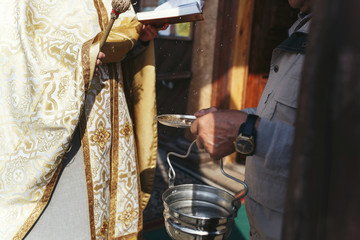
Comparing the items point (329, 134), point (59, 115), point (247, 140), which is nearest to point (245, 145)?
point (247, 140)

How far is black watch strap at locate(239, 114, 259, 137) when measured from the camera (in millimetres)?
876

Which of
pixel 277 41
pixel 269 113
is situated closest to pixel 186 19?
pixel 269 113

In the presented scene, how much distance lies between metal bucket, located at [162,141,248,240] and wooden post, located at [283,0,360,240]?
455mm

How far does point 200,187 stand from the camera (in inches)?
41.8

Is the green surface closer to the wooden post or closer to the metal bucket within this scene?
the metal bucket

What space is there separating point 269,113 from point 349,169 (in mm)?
695

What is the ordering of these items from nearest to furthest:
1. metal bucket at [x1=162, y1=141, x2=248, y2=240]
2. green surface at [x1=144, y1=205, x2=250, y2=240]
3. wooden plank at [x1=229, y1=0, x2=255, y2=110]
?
metal bucket at [x1=162, y1=141, x2=248, y2=240], green surface at [x1=144, y1=205, x2=250, y2=240], wooden plank at [x1=229, y1=0, x2=255, y2=110]

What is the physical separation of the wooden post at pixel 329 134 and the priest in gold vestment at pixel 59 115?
1310 millimetres

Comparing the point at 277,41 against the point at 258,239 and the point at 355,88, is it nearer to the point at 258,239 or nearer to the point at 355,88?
the point at 258,239

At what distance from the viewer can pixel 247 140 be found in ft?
2.85

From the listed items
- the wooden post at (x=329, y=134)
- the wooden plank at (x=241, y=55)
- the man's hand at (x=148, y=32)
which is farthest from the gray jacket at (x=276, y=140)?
the wooden plank at (x=241, y=55)

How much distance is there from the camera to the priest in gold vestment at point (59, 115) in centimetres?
147

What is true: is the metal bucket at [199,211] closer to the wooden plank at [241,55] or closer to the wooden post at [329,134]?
the wooden post at [329,134]

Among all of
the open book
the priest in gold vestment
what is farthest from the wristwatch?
the priest in gold vestment
